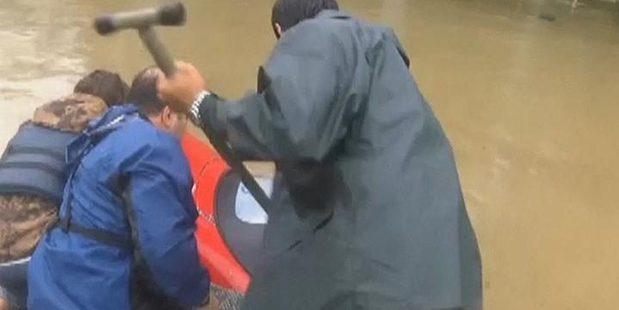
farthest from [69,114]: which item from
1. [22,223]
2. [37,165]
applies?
[22,223]

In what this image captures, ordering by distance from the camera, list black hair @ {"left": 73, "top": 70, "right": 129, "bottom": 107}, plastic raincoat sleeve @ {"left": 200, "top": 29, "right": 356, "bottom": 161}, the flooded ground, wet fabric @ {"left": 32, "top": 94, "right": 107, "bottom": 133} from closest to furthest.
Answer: plastic raincoat sleeve @ {"left": 200, "top": 29, "right": 356, "bottom": 161}
wet fabric @ {"left": 32, "top": 94, "right": 107, "bottom": 133}
black hair @ {"left": 73, "top": 70, "right": 129, "bottom": 107}
the flooded ground

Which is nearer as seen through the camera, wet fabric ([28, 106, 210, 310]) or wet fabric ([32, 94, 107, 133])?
wet fabric ([28, 106, 210, 310])

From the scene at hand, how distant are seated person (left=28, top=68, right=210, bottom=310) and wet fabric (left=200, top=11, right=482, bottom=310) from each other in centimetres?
46

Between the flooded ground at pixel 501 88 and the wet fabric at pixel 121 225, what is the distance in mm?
1044

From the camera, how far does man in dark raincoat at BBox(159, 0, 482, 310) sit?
1913mm

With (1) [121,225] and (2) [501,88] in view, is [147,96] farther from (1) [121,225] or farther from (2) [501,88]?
(2) [501,88]

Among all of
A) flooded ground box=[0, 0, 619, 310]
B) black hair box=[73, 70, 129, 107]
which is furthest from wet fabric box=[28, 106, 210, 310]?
flooded ground box=[0, 0, 619, 310]

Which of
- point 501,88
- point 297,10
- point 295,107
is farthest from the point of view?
point 501,88

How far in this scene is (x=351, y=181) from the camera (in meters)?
1.97

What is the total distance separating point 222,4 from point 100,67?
141cm

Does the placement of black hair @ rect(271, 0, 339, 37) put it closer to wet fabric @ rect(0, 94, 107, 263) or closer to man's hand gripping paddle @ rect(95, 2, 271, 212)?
man's hand gripping paddle @ rect(95, 2, 271, 212)

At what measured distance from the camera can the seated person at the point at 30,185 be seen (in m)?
2.70

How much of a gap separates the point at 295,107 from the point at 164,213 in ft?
2.24

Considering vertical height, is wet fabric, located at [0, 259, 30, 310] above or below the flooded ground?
above
